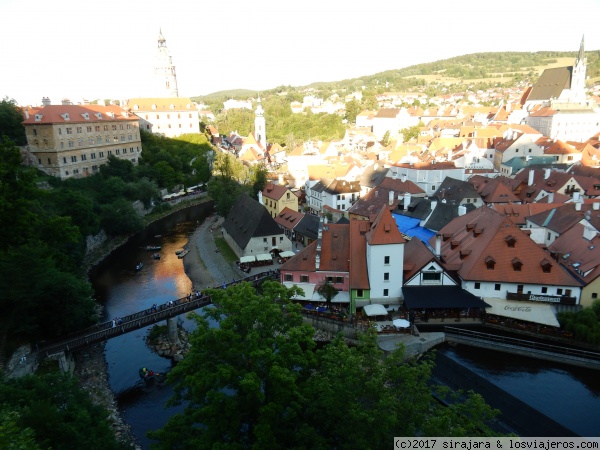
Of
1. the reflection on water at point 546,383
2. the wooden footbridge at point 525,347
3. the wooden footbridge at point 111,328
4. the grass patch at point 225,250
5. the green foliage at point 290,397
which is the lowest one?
the grass patch at point 225,250

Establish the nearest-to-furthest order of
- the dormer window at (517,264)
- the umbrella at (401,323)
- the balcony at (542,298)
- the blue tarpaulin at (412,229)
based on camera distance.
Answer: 1. the umbrella at (401,323)
2. the balcony at (542,298)
3. the dormer window at (517,264)
4. the blue tarpaulin at (412,229)

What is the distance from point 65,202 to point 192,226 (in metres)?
16.7

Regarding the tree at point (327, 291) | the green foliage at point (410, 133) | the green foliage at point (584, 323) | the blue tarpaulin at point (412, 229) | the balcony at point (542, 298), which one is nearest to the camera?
the green foliage at point (584, 323)

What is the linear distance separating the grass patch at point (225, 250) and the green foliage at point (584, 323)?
26481mm

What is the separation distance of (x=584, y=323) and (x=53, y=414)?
970 inches

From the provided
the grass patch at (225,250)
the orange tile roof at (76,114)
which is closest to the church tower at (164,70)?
the orange tile roof at (76,114)

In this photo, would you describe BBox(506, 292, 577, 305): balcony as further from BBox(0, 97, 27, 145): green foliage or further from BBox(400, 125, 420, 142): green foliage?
BBox(400, 125, 420, 142): green foliage

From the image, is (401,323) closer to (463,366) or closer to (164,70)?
(463,366)

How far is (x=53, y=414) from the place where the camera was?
12.2m

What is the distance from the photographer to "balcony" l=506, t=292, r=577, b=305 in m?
24.6

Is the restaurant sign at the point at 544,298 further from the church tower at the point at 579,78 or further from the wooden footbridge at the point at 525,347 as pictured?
the church tower at the point at 579,78

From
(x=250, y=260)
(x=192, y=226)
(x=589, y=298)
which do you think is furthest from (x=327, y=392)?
(x=192, y=226)

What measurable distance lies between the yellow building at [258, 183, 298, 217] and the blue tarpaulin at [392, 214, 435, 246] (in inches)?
506

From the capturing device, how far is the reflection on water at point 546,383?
18.3m
